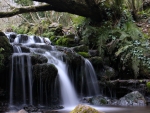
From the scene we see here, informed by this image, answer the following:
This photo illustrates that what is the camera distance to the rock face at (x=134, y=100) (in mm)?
7224

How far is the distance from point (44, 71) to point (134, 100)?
304cm

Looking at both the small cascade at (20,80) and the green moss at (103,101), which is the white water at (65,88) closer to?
the green moss at (103,101)

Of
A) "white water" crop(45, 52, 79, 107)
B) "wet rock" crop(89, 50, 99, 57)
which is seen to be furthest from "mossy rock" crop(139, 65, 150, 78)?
"white water" crop(45, 52, 79, 107)

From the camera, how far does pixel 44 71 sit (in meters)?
7.33

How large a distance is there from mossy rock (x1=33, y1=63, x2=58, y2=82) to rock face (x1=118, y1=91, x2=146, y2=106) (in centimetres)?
247

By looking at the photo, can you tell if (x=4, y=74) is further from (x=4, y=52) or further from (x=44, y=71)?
(x=44, y=71)

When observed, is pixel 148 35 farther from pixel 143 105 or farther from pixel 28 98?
pixel 28 98

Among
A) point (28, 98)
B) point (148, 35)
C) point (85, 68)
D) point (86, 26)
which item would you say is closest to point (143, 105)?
point (85, 68)

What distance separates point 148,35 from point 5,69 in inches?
258

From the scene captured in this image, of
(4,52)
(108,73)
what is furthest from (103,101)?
(4,52)

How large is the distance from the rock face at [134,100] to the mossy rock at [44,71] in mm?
2471

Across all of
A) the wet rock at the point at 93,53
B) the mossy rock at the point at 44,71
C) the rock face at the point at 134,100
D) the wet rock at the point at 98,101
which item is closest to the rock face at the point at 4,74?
the mossy rock at the point at 44,71

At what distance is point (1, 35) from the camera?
873 cm

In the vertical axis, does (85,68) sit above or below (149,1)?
below
